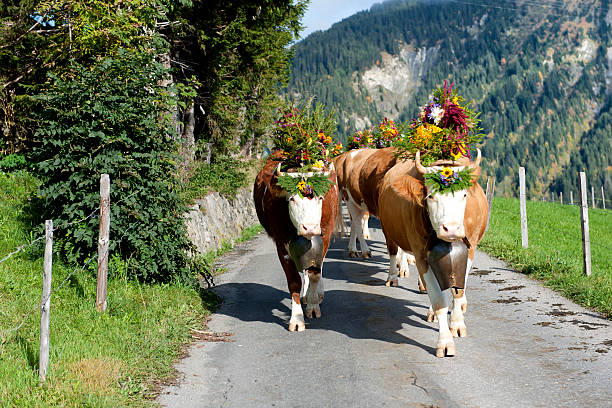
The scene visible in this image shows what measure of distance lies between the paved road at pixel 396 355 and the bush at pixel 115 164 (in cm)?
163

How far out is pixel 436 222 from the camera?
21.8 feet

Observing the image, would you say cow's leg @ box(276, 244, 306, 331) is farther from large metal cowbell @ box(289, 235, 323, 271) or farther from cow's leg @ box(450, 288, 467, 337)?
cow's leg @ box(450, 288, 467, 337)

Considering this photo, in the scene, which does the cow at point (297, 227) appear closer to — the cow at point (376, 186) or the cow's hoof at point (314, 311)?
the cow's hoof at point (314, 311)

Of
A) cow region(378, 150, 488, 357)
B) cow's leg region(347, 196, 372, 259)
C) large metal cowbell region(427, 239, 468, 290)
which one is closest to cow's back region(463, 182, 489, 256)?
cow region(378, 150, 488, 357)

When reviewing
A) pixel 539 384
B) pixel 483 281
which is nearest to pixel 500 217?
pixel 483 281

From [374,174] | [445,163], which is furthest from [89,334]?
[374,174]

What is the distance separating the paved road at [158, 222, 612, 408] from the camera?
18.6 ft

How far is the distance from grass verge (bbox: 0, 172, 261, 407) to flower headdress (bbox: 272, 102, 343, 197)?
2.54 metres

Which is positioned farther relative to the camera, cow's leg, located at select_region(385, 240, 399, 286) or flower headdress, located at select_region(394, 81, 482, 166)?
cow's leg, located at select_region(385, 240, 399, 286)

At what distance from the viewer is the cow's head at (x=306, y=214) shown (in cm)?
767

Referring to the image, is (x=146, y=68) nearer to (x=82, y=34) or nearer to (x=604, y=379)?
(x=82, y=34)

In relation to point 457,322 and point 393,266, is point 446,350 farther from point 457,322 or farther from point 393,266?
point 393,266

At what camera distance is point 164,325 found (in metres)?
7.79

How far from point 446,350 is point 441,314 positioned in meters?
0.43
